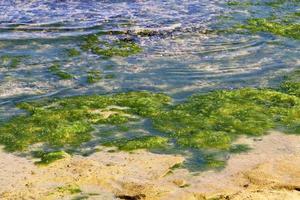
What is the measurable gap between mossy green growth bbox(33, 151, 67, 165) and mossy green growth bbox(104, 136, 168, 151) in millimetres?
776

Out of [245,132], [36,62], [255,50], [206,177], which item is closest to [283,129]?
[245,132]

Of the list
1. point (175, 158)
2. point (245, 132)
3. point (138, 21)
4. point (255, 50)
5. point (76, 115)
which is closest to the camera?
point (175, 158)

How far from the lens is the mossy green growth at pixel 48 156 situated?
8477mm

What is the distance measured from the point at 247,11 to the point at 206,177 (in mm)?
10634

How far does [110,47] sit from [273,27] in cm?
475

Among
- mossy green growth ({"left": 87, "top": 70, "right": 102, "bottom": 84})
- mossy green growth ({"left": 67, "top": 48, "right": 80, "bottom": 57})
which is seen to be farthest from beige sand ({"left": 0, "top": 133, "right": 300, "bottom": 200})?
mossy green growth ({"left": 67, "top": 48, "right": 80, "bottom": 57})

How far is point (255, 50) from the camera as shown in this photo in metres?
13.9

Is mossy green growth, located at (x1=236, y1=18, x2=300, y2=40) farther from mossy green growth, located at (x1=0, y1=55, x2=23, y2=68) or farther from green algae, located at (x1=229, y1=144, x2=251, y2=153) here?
green algae, located at (x1=229, y1=144, x2=251, y2=153)

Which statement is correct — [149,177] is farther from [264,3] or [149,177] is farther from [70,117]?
[264,3]

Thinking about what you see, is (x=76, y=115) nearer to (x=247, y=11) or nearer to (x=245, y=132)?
(x=245, y=132)

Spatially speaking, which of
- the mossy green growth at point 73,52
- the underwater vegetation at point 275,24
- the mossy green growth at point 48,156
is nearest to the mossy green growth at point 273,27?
the underwater vegetation at point 275,24

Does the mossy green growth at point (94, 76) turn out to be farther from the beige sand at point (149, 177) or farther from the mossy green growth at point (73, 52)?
the beige sand at point (149, 177)

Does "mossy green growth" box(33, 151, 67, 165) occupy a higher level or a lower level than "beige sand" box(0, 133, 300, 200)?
higher

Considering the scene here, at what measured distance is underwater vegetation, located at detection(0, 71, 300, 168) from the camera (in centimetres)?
904
